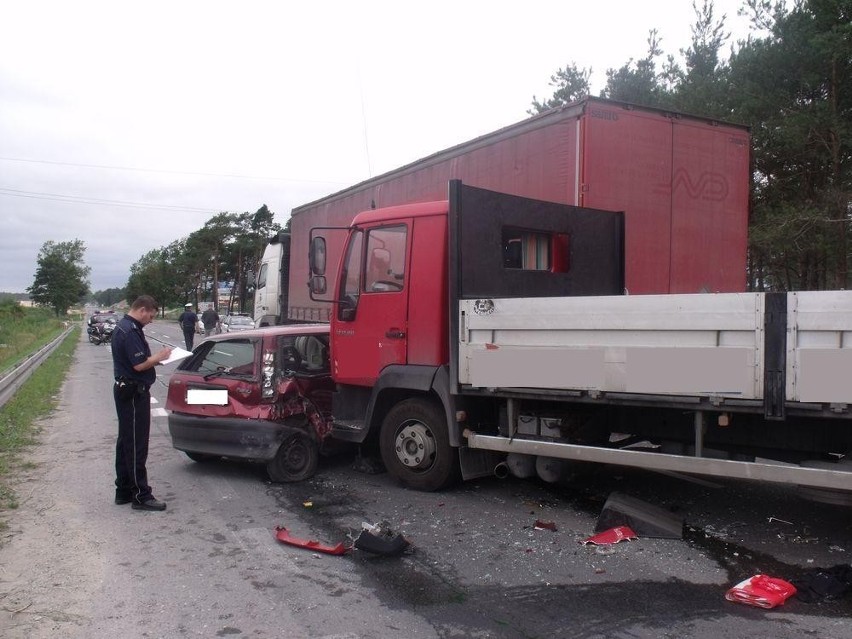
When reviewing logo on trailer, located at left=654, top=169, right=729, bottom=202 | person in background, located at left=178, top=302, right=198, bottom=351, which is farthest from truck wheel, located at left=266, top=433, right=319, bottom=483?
person in background, located at left=178, top=302, right=198, bottom=351

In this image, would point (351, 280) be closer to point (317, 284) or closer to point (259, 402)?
point (317, 284)

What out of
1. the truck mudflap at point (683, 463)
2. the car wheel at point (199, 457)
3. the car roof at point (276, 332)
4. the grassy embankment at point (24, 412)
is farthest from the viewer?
the car wheel at point (199, 457)

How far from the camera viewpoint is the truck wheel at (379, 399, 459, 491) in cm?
570

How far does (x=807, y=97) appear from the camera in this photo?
1670 cm

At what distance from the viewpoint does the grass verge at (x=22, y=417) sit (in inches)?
264

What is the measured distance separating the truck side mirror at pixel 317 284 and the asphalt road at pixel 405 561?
5.78 ft

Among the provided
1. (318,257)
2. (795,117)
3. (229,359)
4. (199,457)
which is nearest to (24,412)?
(199,457)

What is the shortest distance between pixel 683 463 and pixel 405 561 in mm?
1858

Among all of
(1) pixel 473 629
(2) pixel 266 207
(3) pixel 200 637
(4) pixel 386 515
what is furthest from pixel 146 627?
(2) pixel 266 207

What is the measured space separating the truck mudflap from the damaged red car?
1845mm

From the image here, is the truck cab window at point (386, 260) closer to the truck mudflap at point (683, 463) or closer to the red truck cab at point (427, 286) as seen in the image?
the red truck cab at point (427, 286)

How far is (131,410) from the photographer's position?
5703 millimetres

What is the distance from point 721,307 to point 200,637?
3.27 m

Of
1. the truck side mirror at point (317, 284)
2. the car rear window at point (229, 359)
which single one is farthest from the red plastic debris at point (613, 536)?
the car rear window at point (229, 359)
